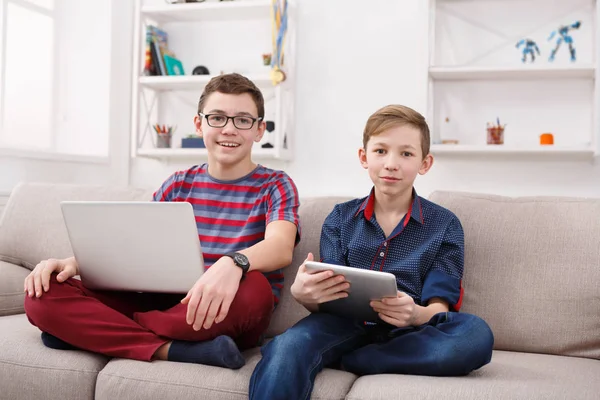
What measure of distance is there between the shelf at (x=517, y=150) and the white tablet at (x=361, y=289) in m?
1.38

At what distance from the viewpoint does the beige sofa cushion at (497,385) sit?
3.85 feet

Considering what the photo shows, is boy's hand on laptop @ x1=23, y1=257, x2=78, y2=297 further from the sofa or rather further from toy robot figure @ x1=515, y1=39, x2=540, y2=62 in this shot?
toy robot figure @ x1=515, y1=39, x2=540, y2=62

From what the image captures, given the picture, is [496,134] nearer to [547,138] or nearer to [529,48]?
[547,138]

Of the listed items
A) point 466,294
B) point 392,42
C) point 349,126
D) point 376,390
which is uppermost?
point 392,42

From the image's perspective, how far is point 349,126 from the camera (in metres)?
2.96

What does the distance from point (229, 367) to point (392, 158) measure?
24.1 inches

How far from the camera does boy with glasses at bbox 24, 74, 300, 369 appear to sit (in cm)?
138

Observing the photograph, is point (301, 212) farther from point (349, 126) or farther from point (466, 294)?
point (349, 126)

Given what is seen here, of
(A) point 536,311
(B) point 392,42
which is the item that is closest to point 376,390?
(A) point 536,311

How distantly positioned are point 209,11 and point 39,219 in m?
1.39

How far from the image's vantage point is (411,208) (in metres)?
1.57

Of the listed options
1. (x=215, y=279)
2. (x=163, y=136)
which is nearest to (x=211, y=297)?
(x=215, y=279)

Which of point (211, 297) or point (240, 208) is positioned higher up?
point (240, 208)

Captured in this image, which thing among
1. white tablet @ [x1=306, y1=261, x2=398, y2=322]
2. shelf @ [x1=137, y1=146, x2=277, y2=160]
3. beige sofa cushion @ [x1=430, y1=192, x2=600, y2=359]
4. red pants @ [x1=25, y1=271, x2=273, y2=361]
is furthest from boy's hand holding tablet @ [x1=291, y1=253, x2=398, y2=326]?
shelf @ [x1=137, y1=146, x2=277, y2=160]
